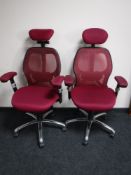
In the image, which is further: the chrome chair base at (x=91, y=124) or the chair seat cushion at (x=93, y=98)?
the chrome chair base at (x=91, y=124)

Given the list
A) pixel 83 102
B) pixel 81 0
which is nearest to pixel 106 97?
pixel 83 102

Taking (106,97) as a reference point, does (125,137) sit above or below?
below

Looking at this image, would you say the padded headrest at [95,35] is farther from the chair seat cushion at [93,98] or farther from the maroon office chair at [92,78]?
the chair seat cushion at [93,98]

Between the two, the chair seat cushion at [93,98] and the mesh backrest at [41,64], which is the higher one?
the mesh backrest at [41,64]

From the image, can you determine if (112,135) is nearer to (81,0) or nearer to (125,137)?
(125,137)

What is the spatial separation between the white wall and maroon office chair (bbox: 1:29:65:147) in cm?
22

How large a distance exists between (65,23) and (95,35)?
0.40 m

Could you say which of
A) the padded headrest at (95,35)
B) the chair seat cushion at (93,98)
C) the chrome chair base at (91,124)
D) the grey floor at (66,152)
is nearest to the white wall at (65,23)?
the padded headrest at (95,35)

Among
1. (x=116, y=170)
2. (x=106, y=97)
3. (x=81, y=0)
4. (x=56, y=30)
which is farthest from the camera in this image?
(x=56, y=30)

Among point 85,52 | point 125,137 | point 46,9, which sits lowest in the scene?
point 125,137

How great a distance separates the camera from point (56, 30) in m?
2.01

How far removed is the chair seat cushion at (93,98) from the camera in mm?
1628

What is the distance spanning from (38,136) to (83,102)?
27.3 inches

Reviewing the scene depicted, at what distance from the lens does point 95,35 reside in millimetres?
1812
